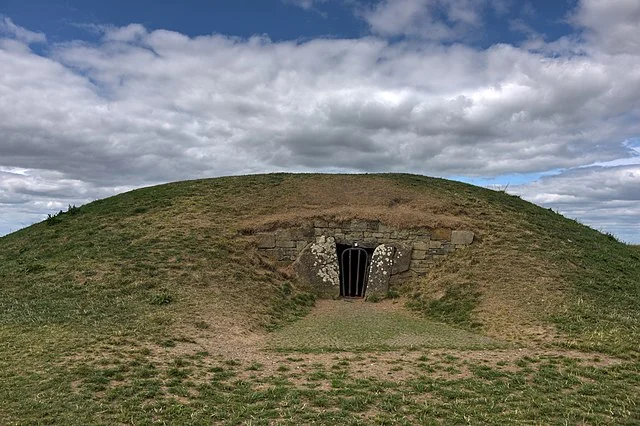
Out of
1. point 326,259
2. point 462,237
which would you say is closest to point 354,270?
point 326,259

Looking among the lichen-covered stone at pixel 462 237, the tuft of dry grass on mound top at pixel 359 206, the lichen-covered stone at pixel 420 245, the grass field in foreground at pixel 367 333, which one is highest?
the tuft of dry grass on mound top at pixel 359 206

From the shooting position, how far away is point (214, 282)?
48.9 feet

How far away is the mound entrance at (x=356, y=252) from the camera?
17.4m

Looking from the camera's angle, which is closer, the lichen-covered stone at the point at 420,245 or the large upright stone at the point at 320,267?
the large upright stone at the point at 320,267

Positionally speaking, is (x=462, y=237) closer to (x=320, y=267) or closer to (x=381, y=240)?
(x=381, y=240)

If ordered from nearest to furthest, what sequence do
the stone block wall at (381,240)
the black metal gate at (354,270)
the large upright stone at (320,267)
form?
the large upright stone at (320,267), the stone block wall at (381,240), the black metal gate at (354,270)

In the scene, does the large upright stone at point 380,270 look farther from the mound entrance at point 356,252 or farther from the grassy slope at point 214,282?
the grassy slope at point 214,282

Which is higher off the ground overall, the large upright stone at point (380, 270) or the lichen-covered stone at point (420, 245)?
the lichen-covered stone at point (420, 245)

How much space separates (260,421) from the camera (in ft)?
22.2

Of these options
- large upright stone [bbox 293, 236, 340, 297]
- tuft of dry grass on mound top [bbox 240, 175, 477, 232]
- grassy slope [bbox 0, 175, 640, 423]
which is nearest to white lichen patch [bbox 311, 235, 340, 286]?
large upright stone [bbox 293, 236, 340, 297]

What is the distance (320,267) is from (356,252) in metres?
1.99

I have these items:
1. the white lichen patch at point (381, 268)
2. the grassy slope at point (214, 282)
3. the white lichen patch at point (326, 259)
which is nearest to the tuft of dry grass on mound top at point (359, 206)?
the grassy slope at point (214, 282)

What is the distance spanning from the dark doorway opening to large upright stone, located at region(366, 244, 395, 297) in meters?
0.81

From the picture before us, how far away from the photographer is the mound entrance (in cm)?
1739
